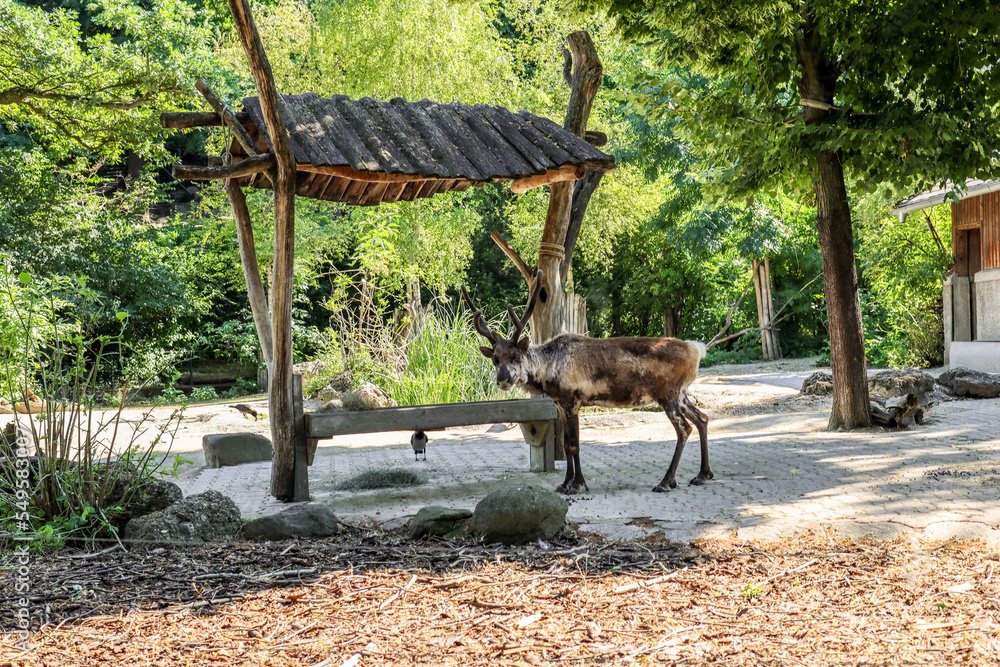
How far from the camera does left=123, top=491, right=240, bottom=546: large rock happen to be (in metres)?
4.92

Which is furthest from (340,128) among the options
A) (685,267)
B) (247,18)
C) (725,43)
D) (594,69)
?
(685,267)

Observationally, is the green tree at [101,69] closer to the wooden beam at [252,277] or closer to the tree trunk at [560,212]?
the wooden beam at [252,277]

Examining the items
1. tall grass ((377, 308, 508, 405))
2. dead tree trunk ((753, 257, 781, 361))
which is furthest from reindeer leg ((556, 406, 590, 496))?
dead tree trunk ((753, 257, 781, 361))

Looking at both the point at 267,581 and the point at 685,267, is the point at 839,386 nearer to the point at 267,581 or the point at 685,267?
the point at 267,581

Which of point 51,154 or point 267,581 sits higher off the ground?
point 51,154

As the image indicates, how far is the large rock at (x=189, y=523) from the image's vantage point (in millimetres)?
4922

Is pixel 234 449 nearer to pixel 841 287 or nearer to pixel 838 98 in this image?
pixel 841 287

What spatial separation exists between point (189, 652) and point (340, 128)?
4.71 meters

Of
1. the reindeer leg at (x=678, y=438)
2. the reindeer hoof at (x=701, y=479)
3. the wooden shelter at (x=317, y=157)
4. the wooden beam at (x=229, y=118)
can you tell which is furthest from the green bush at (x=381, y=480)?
the wooden beam at (x=229, y=118)

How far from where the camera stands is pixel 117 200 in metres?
23.1

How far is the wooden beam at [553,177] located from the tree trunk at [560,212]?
0.54m

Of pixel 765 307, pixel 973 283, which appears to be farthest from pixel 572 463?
pixel 765 307

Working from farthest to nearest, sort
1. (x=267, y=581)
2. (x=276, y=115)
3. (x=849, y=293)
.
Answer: (x=849, y=293), (x=276, y=115), (x=267, y=581)

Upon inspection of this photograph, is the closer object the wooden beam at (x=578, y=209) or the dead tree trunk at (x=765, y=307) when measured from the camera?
the wooden beam at (x=578, y=209)
